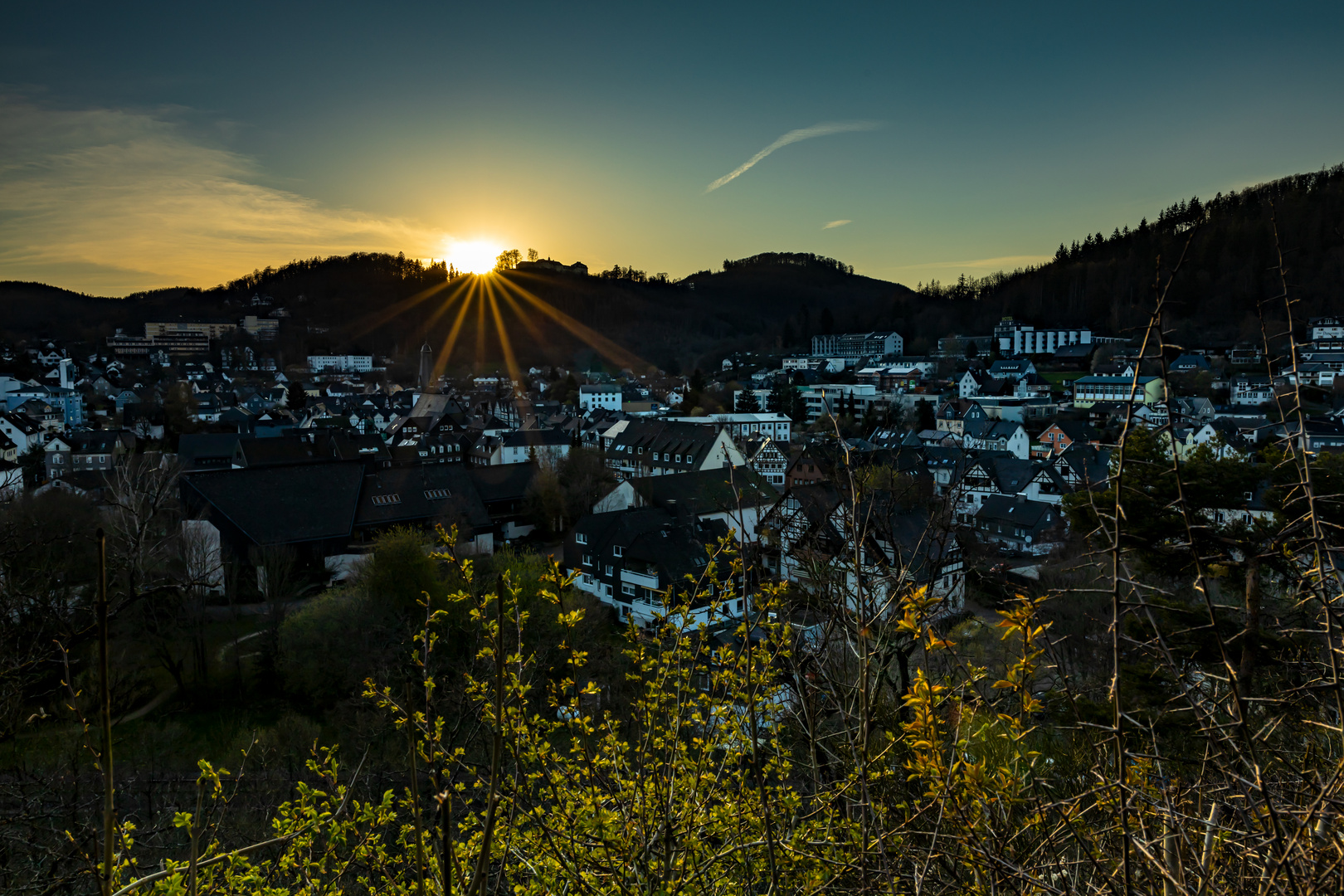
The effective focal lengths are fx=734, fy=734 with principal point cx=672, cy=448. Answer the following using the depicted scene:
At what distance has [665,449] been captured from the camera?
43.0 metres

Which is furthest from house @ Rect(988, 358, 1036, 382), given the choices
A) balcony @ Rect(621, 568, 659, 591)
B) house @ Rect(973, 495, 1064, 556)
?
balcony @ Rect(621, 568, 659, 591)

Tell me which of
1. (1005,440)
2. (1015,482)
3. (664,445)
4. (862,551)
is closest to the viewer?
(862,551)

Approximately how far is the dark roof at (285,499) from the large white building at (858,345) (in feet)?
271

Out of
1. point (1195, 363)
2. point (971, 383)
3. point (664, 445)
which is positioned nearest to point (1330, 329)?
point (1195, 363)

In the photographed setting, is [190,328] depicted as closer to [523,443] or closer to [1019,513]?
[523,443]

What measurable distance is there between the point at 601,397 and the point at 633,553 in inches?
2229

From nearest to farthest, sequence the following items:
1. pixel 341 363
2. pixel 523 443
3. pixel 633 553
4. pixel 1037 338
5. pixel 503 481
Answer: pixel 633 553, pixel 503 481, pixel 523 443, pixel 1037 338, pixel 341 363

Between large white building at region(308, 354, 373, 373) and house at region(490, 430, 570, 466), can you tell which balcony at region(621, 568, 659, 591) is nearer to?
house at region(490, 430, 570, 466)

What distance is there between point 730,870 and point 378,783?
9.13 m

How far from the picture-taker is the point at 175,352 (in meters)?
106

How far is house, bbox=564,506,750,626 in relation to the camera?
67.5 ft

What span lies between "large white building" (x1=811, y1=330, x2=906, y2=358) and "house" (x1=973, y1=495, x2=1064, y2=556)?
229 ft

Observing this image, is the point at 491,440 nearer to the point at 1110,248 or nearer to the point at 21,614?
the point at 21,614

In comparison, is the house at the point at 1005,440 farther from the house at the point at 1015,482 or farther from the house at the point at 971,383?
the house at the point at 971,383
